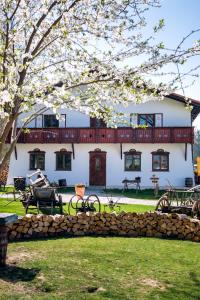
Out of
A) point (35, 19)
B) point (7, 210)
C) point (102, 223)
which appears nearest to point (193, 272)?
point (102, 223)

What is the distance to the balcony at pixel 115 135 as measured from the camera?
28.8m

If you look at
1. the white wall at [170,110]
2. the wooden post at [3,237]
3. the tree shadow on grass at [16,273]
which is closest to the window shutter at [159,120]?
the white wall at [170,110]

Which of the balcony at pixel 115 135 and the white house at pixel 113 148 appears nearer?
the balcony at pixel 115 135

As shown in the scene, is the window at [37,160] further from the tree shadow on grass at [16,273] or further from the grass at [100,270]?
the tree shadow on grass at [16,273]

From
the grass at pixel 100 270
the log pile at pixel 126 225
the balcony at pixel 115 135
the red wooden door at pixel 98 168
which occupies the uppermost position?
the balcony at pixel 115 135

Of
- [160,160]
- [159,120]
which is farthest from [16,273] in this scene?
[159,120]

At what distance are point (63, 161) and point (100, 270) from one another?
23.8 meters

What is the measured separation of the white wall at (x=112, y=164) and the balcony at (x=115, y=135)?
104 centimetres

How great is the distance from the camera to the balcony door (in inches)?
1203

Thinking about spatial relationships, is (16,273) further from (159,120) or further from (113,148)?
(159,120)

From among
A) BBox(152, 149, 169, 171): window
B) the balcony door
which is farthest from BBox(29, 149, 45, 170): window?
BBox(152, 149, 169, 171): window

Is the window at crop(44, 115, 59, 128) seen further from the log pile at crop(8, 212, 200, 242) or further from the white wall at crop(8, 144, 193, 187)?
the log pile at crop(8, 212, 200, 242)

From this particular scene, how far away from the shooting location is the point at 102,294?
616 centimetres

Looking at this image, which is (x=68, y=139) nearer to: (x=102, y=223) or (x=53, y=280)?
(x=102, y=223)
